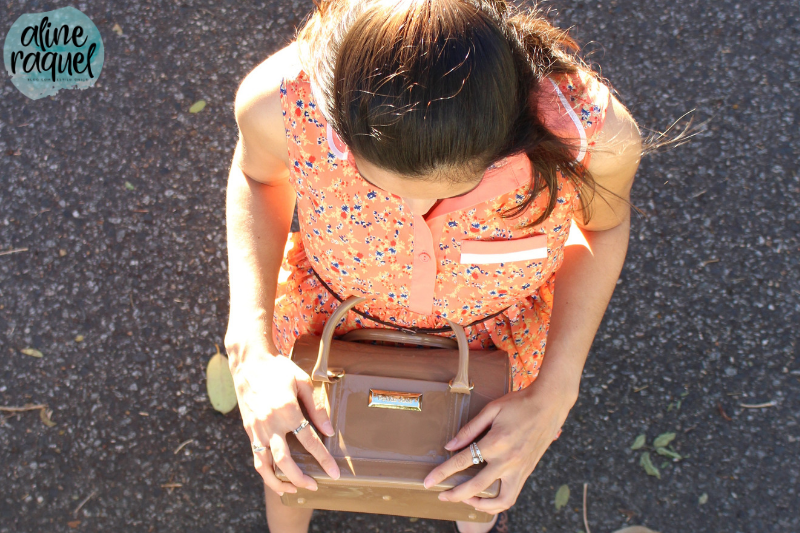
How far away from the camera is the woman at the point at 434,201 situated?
0.95 m

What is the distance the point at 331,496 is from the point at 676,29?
225 centimetres

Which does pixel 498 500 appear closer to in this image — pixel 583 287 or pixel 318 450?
pixel 318 450

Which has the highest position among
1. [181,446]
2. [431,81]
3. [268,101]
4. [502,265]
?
[431,81]

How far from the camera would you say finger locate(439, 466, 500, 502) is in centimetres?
136

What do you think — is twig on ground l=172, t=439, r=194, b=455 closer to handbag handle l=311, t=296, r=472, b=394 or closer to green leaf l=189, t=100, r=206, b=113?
handbag handle l=311, t=296, r=472, b=394

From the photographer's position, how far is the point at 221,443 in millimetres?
2254

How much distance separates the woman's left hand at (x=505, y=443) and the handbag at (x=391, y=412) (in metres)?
0.03

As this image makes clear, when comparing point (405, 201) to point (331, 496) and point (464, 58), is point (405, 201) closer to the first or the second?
point (464, 58)

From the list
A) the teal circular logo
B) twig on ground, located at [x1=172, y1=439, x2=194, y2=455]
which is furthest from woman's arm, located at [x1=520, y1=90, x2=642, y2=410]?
the teal circular logo

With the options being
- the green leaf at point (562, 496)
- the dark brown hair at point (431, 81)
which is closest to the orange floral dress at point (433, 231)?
the dark brown hair at point (431, 81)

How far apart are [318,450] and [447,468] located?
281 millimetres

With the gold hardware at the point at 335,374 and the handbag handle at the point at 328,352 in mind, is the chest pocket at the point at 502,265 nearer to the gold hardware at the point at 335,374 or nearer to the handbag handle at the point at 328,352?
the handbag handle at the point at 328,352

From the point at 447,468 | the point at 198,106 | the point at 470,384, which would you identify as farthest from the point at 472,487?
the point at 198,106

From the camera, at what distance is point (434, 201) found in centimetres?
125
